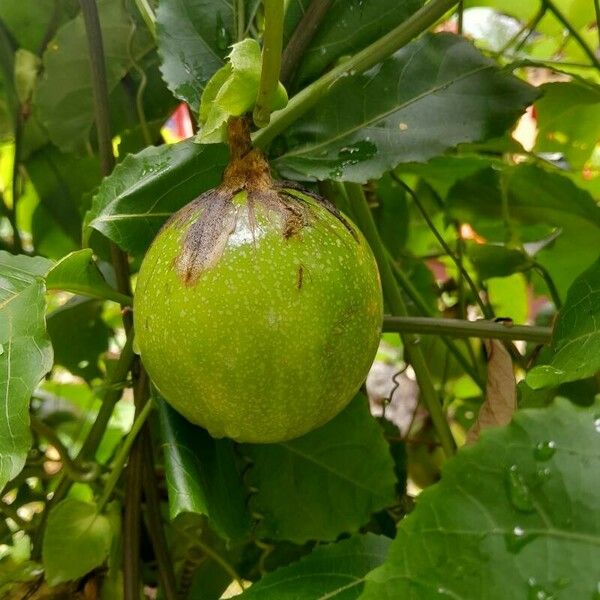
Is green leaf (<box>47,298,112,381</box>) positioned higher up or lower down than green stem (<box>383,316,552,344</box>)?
lower down

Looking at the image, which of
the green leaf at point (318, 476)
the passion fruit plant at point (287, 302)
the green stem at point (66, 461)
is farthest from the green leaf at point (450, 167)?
the green stem at point (66, 461)

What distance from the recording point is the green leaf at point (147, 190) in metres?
0.44

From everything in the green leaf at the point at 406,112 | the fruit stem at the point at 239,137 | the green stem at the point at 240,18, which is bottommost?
the green leaf at the point at 406,112

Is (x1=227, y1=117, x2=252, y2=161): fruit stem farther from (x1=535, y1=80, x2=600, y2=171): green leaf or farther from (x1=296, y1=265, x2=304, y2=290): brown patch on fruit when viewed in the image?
(x1=535, y1=80, x2=600, y2=171): green leaf

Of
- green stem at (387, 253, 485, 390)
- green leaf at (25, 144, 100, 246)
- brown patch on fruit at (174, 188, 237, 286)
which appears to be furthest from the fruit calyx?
green leaf at (25, 144, 100, 246)

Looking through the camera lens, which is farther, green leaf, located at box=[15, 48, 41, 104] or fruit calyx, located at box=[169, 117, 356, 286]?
green leaf, located at box=[15, 48, 41, 104]

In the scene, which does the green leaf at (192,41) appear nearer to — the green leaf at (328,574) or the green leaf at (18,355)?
the green leaf at (18,355)

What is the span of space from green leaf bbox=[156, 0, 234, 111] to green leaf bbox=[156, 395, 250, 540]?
187 mm

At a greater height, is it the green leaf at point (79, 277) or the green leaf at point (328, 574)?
the green leaf at point (79, 277)

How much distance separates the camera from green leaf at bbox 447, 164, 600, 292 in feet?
2.04

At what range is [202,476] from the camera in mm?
437

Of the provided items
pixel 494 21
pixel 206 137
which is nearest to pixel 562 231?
pixel 494 21

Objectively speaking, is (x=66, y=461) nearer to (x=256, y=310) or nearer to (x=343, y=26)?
(x=256, y=310)

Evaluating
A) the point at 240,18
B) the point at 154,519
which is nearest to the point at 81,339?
the point at 154,519
